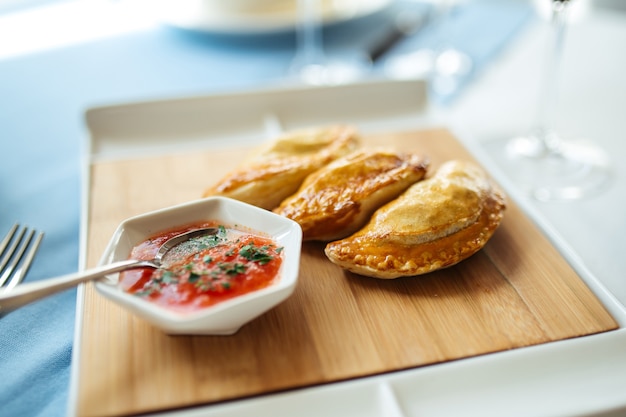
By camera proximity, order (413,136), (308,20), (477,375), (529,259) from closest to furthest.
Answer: (477,375) < (529,259) < (413,136) < (308,20)

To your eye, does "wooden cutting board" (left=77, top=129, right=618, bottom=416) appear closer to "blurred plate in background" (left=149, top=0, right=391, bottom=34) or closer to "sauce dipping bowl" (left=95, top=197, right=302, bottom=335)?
"sauce dipping bowl" (left=95, top=197, right=302, bottom=335)

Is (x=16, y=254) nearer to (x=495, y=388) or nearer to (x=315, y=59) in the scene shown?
(x=495, y=388)

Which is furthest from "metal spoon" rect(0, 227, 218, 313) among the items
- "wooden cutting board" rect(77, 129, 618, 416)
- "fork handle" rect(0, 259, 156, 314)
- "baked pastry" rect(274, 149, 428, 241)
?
"baked pastry" rect(274, 149, 428, 241)

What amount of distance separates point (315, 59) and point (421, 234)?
1.91 m

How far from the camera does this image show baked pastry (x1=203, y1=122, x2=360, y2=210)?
6.34ft

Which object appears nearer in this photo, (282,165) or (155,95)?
(282,165)

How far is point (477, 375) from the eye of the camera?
1.40 metres

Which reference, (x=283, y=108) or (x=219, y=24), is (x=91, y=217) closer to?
(x=283, y=108)

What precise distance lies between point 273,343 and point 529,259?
2.76 feet

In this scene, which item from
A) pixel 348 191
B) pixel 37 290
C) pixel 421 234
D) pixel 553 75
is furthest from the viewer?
pixel 553 75

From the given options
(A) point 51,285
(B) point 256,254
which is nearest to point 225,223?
(B) point 256,254

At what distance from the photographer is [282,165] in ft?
6.57

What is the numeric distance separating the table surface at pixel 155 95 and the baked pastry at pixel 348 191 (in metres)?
0.49

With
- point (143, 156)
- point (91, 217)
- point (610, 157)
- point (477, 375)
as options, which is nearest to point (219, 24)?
point (143, 156)
